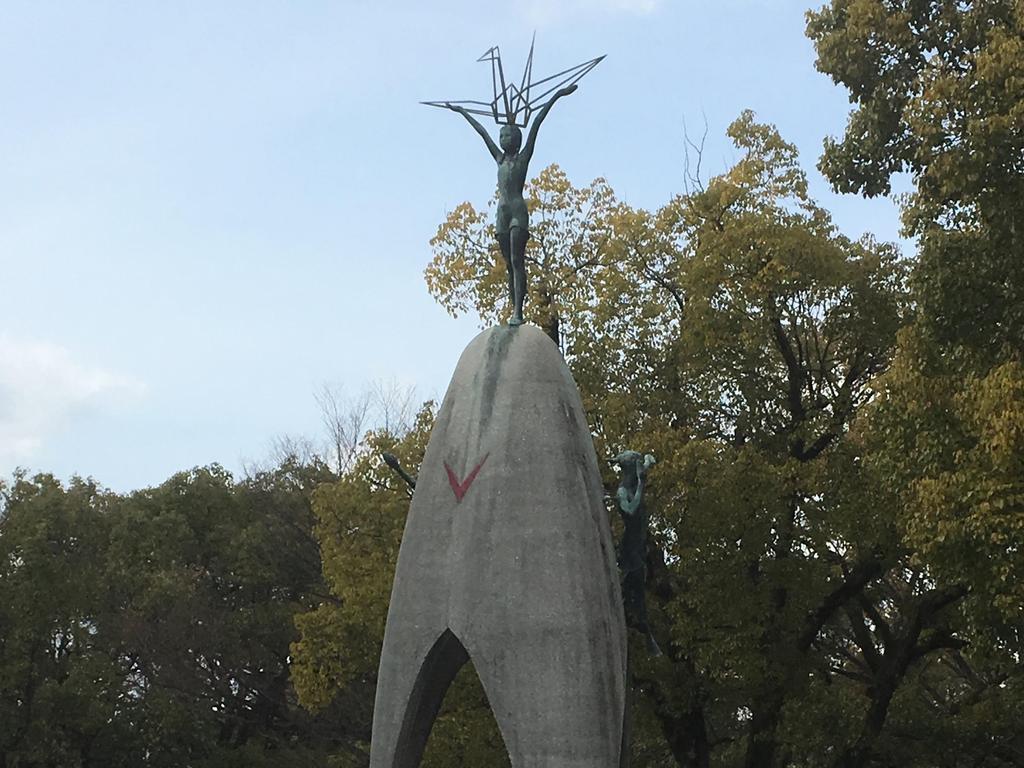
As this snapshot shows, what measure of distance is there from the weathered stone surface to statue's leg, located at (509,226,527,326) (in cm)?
31

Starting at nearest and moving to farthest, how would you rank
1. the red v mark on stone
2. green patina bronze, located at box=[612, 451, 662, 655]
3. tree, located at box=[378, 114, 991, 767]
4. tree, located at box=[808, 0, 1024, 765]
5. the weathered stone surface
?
the weathered stone surface → the red v mark on stone → green patina bronze, located at box=[612, 451, 662, 655] → tree, located at box=[808, 0, 1024, 765] → tree, located at box=[378, 114, 991, 767]

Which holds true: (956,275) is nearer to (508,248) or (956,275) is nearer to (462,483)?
(508,248)

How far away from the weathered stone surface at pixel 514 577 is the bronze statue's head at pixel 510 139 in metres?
1.45

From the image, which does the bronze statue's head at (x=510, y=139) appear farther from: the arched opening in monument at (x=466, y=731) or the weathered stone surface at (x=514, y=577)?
the arched opening in monument at (x=466, y=731)

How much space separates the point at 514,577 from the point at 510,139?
3452 mm

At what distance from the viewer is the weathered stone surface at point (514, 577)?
8961 millimetres

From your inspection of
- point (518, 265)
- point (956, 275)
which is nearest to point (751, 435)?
point (956, 275)

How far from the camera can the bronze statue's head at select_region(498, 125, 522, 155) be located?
33.8 ft

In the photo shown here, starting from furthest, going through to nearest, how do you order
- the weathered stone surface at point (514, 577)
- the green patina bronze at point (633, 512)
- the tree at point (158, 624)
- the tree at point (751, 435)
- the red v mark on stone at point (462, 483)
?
the tree at point (158, 624) → the tree at point (751, 435) → the green patina bronze at point (633, 512) → the red v mark on stone at point (462, 483) → the weathered stone surface at point (514, 577)

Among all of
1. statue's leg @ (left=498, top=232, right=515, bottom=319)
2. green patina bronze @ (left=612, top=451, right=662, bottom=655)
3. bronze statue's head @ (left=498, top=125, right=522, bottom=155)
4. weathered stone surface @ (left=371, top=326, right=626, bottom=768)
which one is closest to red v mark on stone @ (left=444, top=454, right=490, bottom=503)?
weathered stone surface @ (left=371, top=326, right=626, bottom=768)

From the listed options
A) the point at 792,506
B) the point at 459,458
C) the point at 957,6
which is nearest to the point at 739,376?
the point at 792,506

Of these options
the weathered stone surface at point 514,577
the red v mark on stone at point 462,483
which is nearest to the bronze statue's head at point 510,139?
the weathered stone surface at point 514,577

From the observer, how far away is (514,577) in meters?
9.19

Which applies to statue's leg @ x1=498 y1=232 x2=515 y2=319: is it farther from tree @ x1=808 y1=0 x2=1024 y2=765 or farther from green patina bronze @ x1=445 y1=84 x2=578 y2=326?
tree @ x1=808 y1=0 x2=1024 y2=765
